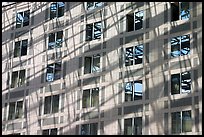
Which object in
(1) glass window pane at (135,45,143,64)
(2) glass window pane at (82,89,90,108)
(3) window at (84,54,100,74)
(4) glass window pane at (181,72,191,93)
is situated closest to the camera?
(4) glass window pane at (181,72,191,93)

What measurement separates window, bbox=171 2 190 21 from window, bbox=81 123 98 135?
9226 mm

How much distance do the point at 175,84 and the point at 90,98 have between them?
6.51 m

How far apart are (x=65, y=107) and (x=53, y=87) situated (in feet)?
7.10

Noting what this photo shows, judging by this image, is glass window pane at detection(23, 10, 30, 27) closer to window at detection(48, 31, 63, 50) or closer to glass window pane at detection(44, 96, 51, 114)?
window at detection(48, 31, 63, 50)

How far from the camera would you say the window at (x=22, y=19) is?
143 ft

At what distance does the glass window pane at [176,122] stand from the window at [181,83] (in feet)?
4.85

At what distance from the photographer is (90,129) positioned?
3694 centimetres

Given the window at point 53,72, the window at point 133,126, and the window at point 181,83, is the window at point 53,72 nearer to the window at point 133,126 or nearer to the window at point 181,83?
the window at point 133,126

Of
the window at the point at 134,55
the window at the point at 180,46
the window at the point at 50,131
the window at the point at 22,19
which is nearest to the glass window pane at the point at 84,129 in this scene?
the window at the point at 50,131

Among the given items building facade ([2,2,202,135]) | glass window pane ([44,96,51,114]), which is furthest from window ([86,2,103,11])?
glass window pane ([44,96,51,114])

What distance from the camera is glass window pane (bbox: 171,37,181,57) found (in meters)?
35.4

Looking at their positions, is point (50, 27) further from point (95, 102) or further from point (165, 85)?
point (165, 85)

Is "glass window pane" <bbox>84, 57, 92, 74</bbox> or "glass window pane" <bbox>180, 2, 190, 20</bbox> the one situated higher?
"glass window pane" <bbox>180, 2, 190, 20</bbox>

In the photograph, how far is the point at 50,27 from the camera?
138 ft
